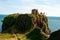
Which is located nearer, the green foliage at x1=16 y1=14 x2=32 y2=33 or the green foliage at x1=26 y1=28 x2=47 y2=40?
the green foliage at x1=26 y1=28 x2=47 y2=40

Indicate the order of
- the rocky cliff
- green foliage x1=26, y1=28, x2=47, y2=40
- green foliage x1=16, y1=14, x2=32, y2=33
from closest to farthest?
green foliage x1=26, y1=28, x2=47, y2=40 → the rocky cliff → green foliage x1=16, y1=14, x2=32, y2=33

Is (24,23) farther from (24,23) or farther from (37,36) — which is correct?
(37,36)

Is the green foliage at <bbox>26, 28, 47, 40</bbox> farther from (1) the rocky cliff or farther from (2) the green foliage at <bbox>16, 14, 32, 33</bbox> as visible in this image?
(2) the green foliage at <bbox>16, 14, 32, 33</bbox>

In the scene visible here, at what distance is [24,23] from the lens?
112m

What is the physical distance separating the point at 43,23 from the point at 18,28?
56.3 feet

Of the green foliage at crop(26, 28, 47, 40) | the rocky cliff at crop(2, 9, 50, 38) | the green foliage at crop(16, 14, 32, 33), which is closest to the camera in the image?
the green foliage at crop(26, 28, 47, 40)

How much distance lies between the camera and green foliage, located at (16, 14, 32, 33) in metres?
112

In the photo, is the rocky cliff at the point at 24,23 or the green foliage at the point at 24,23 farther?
the green foliage at the point at 24,23

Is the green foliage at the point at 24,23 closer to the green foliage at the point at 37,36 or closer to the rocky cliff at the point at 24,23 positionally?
the rocky cliff at the point at 24,23

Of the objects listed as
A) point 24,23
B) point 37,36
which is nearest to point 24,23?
point 24,23

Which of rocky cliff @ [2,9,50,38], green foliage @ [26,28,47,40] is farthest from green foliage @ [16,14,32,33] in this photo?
green foliage @ [26,28,47,40]

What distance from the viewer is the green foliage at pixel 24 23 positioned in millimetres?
111644

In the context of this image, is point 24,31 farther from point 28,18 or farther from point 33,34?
point 33,34

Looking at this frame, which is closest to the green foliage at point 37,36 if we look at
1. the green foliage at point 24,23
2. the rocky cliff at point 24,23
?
the rocky cliff at point 24,23
